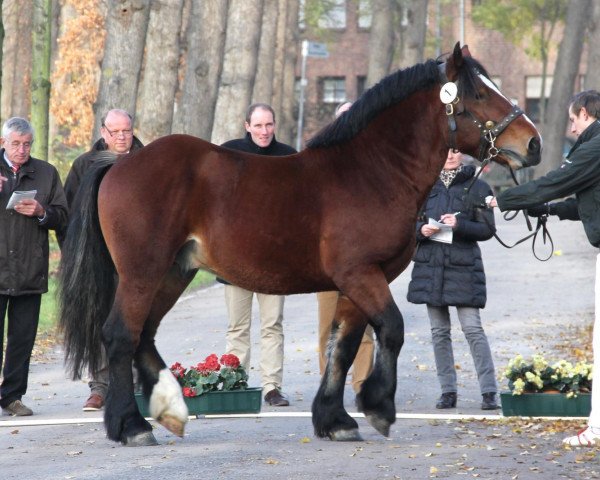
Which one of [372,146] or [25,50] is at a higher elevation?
[25,50]

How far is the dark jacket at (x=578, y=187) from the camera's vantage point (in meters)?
9.24

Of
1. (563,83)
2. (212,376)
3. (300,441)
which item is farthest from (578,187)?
(563,83)

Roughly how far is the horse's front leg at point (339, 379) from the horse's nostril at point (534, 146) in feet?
5.12

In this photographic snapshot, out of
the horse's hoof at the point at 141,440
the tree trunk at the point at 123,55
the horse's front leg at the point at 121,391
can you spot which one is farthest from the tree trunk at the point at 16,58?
the horse's hoof at the point at 141,440

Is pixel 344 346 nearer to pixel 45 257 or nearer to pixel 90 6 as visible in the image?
pixel 45 257

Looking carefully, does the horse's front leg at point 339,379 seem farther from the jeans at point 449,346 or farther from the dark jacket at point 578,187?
the jeans at point 449,346

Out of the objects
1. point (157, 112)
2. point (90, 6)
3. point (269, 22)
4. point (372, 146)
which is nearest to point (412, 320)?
point (157, 112)

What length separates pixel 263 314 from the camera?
40.1ft

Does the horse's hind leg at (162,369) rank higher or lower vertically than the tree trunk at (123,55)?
lower

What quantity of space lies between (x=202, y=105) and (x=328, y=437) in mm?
16324

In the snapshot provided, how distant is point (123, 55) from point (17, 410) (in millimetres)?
9117

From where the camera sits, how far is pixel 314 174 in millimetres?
9672

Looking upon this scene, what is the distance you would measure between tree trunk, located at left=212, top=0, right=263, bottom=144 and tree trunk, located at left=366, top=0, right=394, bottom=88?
600 inches

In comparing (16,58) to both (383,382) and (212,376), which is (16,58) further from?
(383,382)
